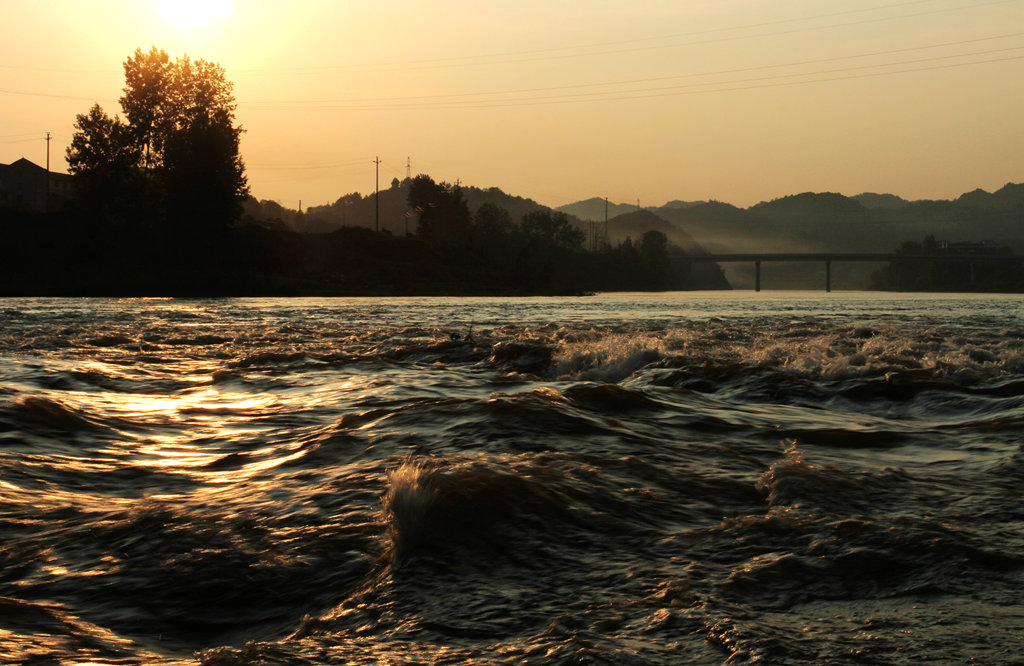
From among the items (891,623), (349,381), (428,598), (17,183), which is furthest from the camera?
(17,183)

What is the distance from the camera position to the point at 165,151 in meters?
87.4

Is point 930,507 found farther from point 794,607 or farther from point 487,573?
point 487,573

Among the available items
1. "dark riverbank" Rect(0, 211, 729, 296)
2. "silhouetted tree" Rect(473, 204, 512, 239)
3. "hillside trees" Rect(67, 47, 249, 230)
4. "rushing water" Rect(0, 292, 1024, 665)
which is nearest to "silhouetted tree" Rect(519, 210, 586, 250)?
"silhouetted tree" Rect(473, 204, 512, 239)

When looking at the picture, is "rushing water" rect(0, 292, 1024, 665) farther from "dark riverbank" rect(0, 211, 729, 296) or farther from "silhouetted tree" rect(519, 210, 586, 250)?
"silhouetted tree" rect(519, 210, 586, 250)

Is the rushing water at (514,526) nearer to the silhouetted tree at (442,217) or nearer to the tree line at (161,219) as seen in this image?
the tree line at (161,219)

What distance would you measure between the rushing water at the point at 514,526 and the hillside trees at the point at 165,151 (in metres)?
79.2

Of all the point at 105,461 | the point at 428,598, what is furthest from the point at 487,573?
the point at 105,461

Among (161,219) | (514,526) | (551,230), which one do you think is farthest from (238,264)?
(514,526)

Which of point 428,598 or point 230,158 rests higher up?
point 230,158

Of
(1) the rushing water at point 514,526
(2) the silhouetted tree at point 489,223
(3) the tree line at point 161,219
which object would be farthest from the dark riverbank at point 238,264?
(1) the rushing water at point 514,526

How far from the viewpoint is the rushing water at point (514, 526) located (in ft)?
12.8

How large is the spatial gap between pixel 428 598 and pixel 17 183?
166 m

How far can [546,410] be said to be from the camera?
9.91 m

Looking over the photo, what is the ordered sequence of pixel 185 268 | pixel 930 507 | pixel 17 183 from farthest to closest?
pixel 17 183, pixel 185 268, pixel 930 507
